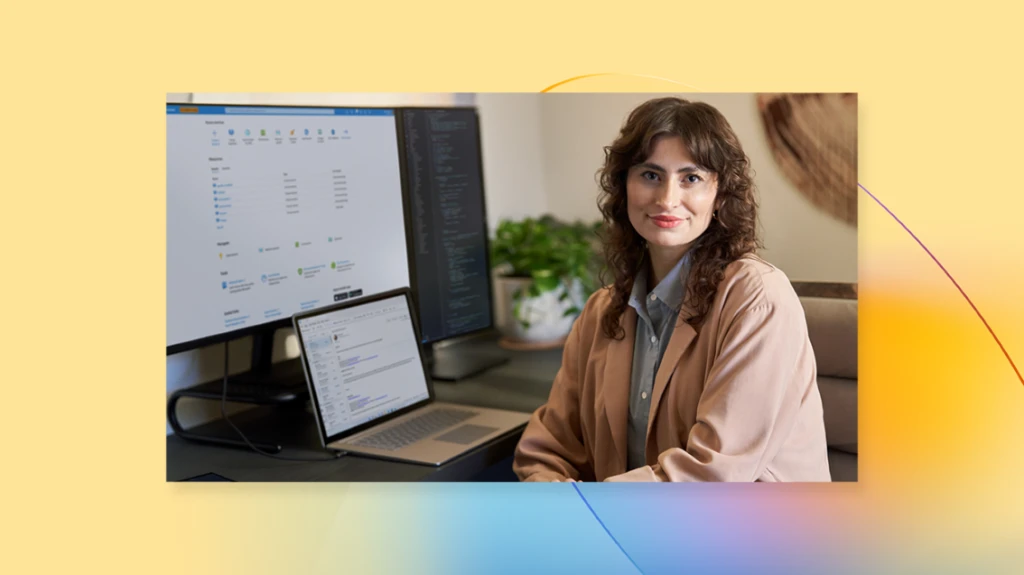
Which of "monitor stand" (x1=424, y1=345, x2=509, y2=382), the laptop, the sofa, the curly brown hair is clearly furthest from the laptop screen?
the sofa

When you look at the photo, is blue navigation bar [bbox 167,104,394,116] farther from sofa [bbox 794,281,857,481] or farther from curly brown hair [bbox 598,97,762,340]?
sofa [bbox 794,281,857,481]

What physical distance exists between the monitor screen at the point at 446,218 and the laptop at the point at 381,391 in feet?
0.29

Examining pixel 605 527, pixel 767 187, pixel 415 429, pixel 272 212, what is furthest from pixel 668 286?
pixel 272 212

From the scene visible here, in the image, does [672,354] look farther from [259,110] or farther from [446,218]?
[259,110]

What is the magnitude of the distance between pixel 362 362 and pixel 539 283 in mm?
424

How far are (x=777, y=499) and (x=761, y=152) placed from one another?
0.40m

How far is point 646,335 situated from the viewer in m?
1.10

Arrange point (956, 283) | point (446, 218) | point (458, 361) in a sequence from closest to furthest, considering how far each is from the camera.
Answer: point (956, 283) < point (446, 218) < point (458, 361)

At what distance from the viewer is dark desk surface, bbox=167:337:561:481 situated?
1.16 metres

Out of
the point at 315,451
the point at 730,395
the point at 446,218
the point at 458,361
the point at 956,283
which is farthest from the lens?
the point at 458,361

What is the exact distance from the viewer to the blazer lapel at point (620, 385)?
1.10 m

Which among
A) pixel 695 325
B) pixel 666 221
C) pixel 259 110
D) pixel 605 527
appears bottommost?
pixel 605 527

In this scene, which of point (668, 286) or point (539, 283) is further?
point (539, 283)

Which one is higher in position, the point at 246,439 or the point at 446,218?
the point at 446,218
